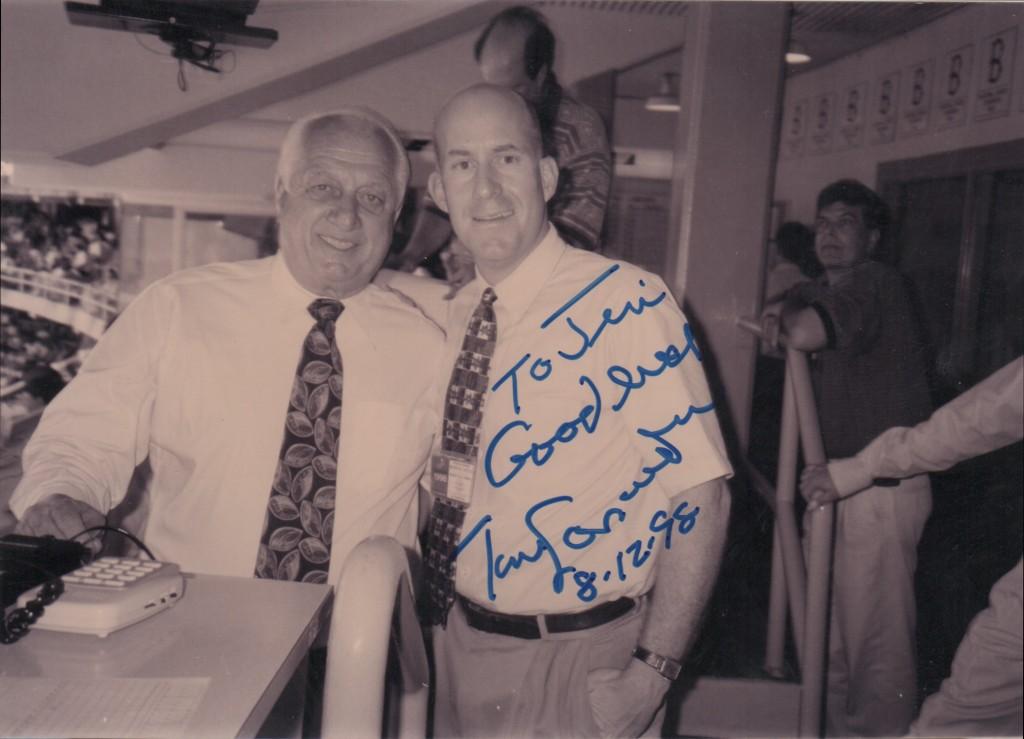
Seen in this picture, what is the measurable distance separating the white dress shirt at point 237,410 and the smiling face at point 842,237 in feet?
3.22

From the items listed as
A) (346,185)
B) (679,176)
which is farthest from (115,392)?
(679,176)

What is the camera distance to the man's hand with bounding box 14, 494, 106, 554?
1.14m

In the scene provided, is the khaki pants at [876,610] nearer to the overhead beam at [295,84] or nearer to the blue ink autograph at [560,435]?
the blue ink autograph at [560,435]

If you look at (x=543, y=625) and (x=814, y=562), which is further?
(x=814, y=562)

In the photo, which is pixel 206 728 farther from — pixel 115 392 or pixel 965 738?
pixel 965 738

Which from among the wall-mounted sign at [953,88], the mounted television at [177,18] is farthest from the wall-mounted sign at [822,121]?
the mounted television at [177,18]

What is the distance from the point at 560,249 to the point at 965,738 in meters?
1.18

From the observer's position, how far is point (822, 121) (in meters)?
1.84

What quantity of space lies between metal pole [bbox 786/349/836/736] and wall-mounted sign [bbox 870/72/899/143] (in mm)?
493

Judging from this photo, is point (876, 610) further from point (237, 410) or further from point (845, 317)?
point (237, 410)

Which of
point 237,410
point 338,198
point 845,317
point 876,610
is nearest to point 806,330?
point 845,317

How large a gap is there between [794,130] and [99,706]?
180 centimetres

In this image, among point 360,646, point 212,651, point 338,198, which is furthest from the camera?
point 338,198

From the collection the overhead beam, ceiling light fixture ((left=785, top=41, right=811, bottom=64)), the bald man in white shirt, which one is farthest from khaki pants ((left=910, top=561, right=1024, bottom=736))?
the overhead beam
